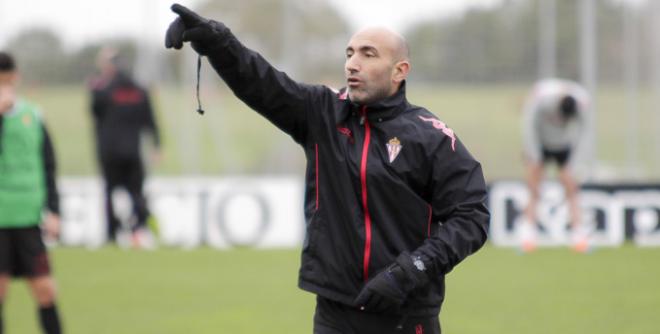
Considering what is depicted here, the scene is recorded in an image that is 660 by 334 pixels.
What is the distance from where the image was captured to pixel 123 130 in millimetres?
16125

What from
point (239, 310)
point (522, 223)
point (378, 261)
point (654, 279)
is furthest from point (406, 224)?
point (522, 223)

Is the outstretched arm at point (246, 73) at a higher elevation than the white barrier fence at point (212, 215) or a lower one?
higher

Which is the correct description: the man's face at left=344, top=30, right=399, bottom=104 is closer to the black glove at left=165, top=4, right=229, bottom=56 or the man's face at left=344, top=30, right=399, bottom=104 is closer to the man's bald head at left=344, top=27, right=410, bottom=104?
the man's bald head at left=344, top=27, right=410, bottom=104

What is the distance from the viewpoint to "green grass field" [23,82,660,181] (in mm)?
19156

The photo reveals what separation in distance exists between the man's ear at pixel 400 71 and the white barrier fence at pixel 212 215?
40.5 feet

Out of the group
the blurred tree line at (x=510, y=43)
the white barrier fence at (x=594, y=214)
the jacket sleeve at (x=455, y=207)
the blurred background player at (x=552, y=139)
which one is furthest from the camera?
the blurred tree line at (x=510, y=43)

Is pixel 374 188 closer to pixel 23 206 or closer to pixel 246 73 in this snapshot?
pixel 246 73

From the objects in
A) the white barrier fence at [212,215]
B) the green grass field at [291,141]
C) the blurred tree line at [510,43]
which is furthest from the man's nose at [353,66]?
the blurred tree line at [510,43]

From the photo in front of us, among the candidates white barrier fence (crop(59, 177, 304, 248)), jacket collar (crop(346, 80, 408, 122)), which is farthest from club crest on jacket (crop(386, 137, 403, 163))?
white barrier fence (crop(59, 177, 304, 248))

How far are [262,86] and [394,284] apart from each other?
100cm

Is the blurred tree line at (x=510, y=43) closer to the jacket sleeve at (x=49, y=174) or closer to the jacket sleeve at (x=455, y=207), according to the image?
the jacket sleeve at (x=49, y=174)

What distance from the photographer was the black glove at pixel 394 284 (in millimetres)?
5105

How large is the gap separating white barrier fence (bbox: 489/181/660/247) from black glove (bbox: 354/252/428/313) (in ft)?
39.8

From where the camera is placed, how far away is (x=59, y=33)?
19328 millimetres
